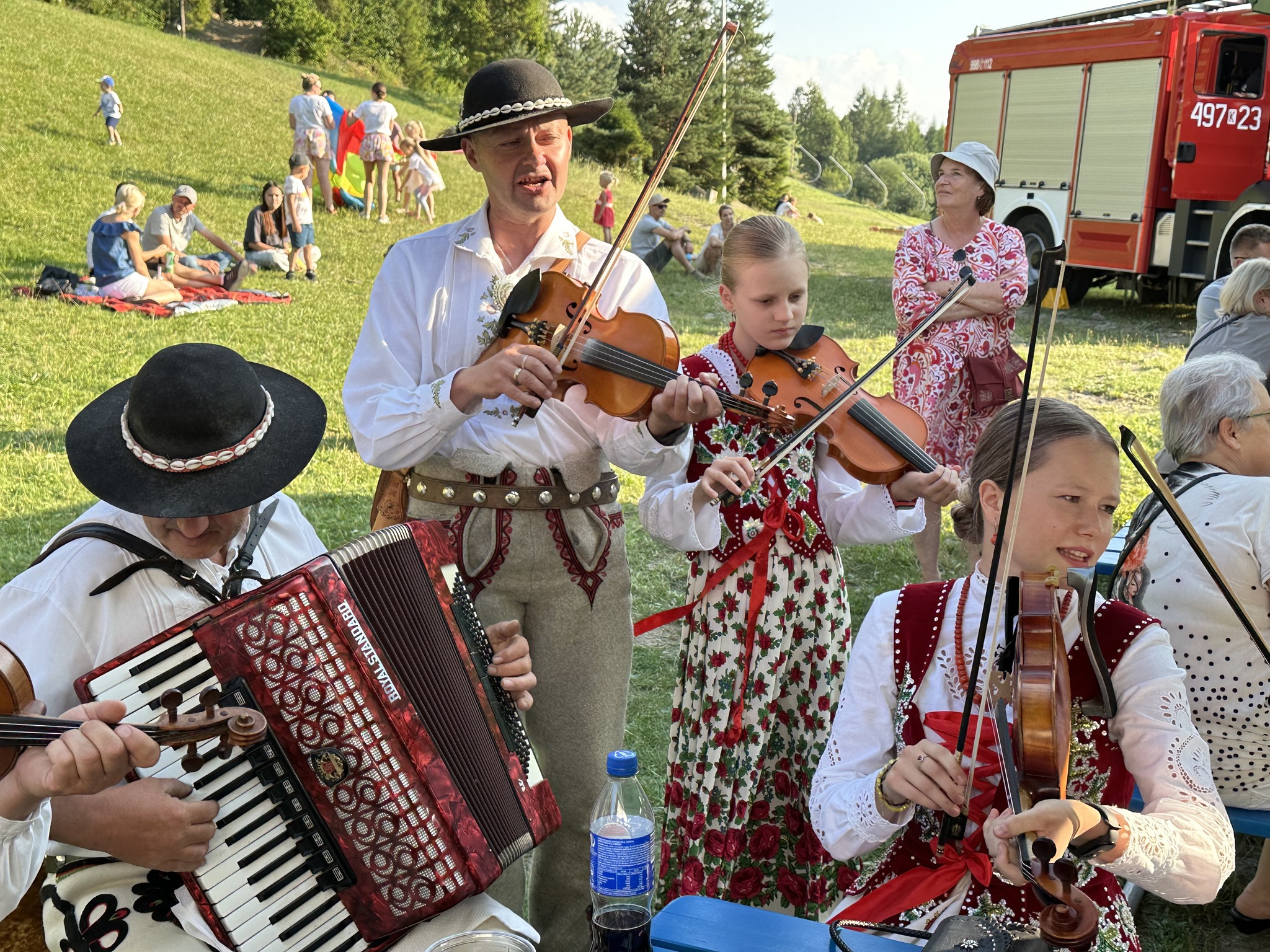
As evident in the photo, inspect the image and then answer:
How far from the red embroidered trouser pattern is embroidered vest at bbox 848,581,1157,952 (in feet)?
2.66

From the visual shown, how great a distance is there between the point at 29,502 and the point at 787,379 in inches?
195

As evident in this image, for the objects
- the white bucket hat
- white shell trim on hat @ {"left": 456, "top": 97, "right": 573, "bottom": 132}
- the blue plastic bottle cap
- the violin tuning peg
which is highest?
the white bucket hat

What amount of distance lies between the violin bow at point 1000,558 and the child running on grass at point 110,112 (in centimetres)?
1807

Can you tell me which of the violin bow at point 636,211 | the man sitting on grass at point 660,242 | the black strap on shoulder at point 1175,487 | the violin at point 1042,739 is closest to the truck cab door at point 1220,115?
the man sitting on grass at point 660,242

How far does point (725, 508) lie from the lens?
116 inches

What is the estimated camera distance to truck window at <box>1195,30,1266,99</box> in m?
12.1

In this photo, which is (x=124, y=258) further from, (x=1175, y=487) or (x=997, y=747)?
(x=997, y=747)

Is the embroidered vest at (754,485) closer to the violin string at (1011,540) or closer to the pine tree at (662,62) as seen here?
the violin string at (1011,540)

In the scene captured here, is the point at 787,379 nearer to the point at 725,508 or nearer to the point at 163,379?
the point at 725,508

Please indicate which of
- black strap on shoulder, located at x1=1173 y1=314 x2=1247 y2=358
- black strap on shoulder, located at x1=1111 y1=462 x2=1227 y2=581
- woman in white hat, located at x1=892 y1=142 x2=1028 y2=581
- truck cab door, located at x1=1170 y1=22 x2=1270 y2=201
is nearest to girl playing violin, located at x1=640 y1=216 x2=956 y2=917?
black strap on shoulder, located at x1=1111 y1=462 x2=1227 y2=581

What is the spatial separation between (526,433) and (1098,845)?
1.50 m

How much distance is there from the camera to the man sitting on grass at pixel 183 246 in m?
11.7

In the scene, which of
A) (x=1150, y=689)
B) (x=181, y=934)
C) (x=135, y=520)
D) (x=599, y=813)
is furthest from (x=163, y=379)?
(x=1150, y=689)

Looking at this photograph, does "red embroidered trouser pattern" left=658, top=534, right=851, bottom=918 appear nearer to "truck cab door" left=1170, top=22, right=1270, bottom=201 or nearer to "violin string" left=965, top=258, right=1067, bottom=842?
"violin string" left=965, top=258, right=1067, bottom=842
